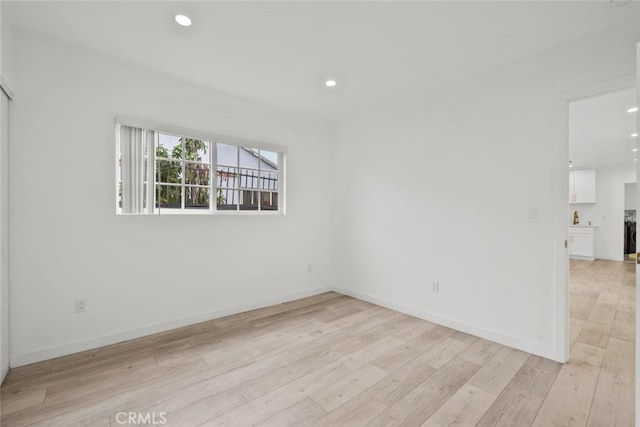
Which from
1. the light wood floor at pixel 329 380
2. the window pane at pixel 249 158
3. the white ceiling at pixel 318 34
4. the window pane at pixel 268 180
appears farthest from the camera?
the window pane at pixel 268 180

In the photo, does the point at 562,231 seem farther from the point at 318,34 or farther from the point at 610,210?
the point at 610,210

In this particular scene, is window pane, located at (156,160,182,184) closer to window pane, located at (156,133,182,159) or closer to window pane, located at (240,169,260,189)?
window pane, located at (156,133,182,159)

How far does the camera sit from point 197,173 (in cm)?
324

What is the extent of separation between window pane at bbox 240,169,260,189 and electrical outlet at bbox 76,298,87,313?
1.89 m

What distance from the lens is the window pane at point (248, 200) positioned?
143 inches

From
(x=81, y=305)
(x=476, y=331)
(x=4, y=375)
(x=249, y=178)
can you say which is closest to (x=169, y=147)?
(x=249, y=178)

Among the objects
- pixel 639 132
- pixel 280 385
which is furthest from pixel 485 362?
pixel 639 132

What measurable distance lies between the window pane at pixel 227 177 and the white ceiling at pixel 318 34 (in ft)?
3.11

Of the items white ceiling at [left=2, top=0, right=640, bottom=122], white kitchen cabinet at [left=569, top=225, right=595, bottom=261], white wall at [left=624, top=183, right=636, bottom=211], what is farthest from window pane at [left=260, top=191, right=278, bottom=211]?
white wall at [left=624, top=183, right=636, bottom=211]

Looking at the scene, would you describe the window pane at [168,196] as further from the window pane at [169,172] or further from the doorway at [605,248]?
the doorway at [605,248]

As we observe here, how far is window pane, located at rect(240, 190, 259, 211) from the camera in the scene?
3.63m

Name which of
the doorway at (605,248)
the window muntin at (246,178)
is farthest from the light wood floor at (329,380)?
the window muntin at (246,178)

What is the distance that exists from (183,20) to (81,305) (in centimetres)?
248

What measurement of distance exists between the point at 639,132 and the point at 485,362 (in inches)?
74.1
